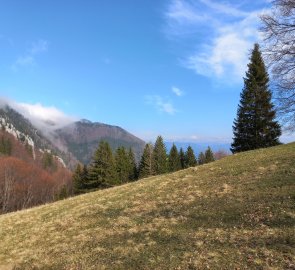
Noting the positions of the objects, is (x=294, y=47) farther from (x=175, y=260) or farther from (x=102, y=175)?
(x=102, y=175)

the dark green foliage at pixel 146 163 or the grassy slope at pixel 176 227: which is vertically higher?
the dark green foliage at pixel 146 163

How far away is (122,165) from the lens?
247ft

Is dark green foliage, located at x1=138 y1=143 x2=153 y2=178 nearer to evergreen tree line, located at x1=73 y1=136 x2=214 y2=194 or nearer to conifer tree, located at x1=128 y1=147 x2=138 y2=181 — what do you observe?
evergreen tree line, located at x1=73 y1=136 x2=214 y2=194

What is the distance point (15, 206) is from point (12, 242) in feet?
316

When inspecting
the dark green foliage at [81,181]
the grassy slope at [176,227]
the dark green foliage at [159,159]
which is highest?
the dark green foliage at [159,159]

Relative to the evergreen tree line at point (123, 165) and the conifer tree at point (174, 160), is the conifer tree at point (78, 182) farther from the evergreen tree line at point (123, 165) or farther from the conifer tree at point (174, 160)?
the conifer tree at point (174, 160)

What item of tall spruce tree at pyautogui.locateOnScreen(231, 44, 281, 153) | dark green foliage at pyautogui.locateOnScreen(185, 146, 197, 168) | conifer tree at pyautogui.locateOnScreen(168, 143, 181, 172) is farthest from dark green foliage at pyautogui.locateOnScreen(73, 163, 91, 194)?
tall spruce tree at pyautogui.locateOnScreen(231, 44, 281, 153)

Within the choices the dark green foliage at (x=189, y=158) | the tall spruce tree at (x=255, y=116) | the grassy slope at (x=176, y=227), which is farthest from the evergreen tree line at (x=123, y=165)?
the grassy slope at (x=176, y=227)

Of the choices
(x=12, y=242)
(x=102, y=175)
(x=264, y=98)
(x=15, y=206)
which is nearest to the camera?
(x=12, y=242)

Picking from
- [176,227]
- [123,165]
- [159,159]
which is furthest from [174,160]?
[176,227]

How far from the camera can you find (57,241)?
16281mm

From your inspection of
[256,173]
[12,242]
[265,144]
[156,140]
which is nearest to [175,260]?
[12,242]

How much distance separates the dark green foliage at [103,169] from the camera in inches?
2618

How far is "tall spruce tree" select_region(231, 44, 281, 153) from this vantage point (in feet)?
160
